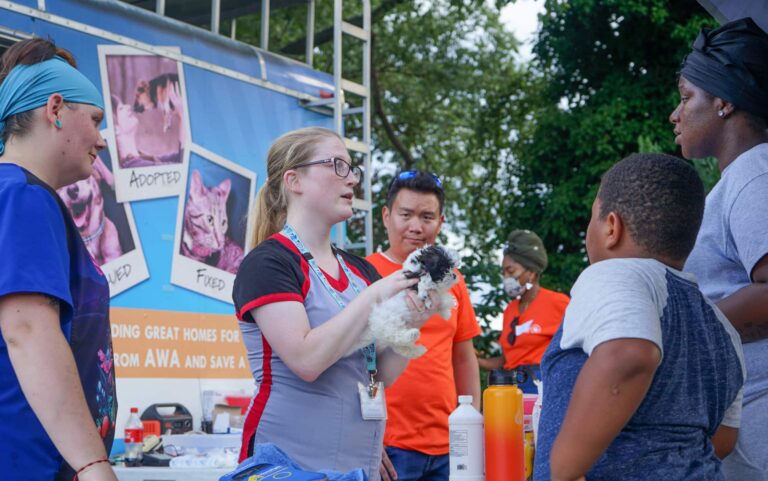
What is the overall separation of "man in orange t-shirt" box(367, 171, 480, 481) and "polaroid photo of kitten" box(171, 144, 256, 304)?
4.44 feet

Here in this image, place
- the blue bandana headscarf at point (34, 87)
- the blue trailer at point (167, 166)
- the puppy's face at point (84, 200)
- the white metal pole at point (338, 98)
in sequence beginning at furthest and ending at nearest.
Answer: the white metal pole at point (338, 98) < the blue trailer at point (167, 166) < the puppy's face at point (84, 200) < the blue bandana headscarf at point (34, 87)

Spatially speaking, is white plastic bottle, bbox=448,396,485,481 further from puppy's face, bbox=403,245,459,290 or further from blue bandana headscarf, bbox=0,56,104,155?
blue bandana headscarf, bbox=0,56,104,155

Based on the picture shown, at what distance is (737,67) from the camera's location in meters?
2.43

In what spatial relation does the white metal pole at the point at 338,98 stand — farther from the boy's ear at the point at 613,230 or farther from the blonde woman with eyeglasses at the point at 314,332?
the boy's ear at the point at 613,230

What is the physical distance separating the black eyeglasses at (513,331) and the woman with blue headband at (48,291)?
455cm

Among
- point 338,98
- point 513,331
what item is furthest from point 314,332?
point 513,331

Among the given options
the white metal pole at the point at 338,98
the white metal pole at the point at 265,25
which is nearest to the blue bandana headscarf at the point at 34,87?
the white metal pole at the point at 338,98

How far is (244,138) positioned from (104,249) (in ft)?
4.26

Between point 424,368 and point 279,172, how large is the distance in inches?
57.6

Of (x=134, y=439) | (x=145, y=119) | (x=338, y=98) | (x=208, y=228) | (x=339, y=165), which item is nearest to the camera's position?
(x=339, y=165)

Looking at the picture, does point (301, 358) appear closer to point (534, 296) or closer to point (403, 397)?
point (403, 397)

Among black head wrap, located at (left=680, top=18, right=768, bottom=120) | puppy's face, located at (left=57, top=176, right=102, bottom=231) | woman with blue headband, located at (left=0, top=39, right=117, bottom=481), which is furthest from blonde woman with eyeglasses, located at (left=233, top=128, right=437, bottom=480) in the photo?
puppy's face, located at (left=57, top=176, right=102, bottom=231)

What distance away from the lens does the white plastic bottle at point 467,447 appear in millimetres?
2357

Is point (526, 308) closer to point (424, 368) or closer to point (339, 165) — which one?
point (424, 368)
